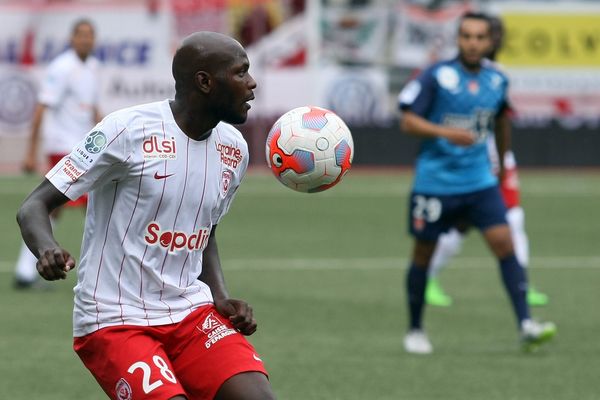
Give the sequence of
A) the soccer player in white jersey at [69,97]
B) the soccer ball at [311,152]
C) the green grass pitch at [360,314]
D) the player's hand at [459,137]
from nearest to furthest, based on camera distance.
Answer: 1. the soccer ball at [311,152]
2. the green grass pitch at [360,314]
3. the player's hand at [459,137]
4. the soccer player in white jersey at [69,97]

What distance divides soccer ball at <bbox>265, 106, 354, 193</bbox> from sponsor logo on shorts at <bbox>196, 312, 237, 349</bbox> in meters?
0.75

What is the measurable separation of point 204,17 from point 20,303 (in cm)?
1883

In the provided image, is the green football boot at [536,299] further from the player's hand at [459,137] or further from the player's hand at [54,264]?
the player's hand at [54,264]

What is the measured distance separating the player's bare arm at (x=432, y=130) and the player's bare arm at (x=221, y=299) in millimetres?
3595

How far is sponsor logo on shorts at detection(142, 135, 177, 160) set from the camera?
5402 mm

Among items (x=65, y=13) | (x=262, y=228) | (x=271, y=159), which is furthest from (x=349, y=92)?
(x=271, y=159)

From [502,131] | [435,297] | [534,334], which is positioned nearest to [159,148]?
[534,334]

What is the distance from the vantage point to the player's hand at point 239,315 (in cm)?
559

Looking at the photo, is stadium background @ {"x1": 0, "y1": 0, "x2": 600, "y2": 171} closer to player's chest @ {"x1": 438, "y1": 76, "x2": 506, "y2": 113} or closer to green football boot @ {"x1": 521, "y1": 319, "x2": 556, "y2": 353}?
player's chest @ {"x1": 438, "y1": 76, "x2": 506, "y2": 113}

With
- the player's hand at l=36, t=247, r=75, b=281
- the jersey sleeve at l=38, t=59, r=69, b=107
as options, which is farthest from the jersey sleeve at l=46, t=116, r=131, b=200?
the jersey sleeve at l=38, t=59, r=69, b=107

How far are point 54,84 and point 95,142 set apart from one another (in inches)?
316

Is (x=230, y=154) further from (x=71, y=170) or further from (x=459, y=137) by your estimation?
(x=459, y=137)

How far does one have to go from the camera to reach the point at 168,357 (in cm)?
544

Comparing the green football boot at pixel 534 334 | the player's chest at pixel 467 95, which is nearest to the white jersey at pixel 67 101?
the player's chest at pixel 467 95
